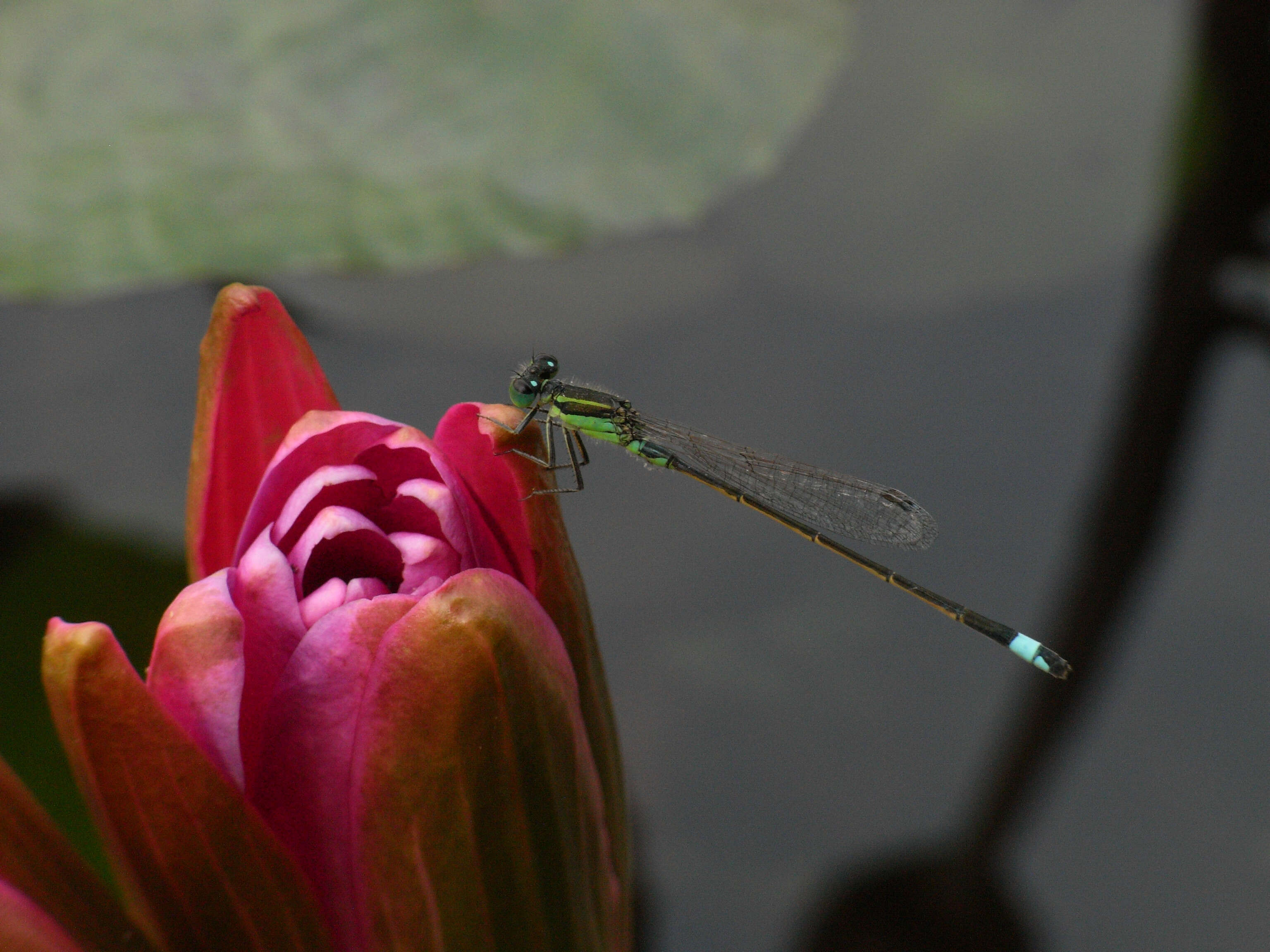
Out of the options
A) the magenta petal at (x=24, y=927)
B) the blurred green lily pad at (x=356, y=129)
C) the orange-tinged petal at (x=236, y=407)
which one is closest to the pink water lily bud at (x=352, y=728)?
the magenta petal at (x=24, y=927)

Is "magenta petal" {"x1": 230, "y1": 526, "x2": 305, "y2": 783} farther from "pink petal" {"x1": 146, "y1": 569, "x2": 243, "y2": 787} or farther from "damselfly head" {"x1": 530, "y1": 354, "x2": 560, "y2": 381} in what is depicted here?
"damselfly head" {"x1": 530, "y1": 354, "x2": 560, "y2": 381}

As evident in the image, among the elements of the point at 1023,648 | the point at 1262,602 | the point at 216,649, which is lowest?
the point at 216,649

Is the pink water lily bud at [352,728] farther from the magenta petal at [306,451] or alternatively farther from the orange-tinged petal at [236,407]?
the orange-tinged petal at [236,407]

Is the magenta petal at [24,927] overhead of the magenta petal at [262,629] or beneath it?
beneath

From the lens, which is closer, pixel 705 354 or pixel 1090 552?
pixel 1090 552

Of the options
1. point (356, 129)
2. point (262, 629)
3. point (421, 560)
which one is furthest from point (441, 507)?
point (356, 129)

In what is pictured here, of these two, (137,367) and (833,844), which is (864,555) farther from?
(137,367)

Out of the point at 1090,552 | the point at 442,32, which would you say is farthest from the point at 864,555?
the point at 442,32
